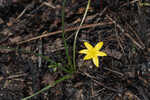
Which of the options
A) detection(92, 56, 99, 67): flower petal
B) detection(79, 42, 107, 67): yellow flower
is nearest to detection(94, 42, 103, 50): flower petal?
detection(79, 42, 107, 67): yellow flower

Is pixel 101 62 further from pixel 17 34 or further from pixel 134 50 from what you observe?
pixel 17 34

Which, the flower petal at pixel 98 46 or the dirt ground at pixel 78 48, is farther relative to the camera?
the flower petal at pixel 98 46

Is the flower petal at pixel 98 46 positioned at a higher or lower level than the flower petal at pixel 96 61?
higher

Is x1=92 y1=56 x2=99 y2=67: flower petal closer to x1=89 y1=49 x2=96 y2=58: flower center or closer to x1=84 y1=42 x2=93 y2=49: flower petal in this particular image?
x1=89 y1=49 x2=96 y2=58: flower center

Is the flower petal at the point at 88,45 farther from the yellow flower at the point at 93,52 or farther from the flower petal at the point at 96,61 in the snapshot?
the flower petal at the point at 96,61

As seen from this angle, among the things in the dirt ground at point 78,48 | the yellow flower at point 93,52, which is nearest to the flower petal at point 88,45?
the yellow flower at point 93,52

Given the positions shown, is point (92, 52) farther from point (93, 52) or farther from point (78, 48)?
point (78, 48)

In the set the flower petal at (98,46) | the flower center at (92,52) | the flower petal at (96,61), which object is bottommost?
the flower petal at (96,61)

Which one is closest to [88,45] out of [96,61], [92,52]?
[92,52]
